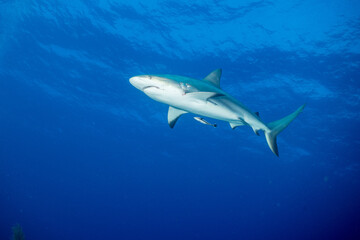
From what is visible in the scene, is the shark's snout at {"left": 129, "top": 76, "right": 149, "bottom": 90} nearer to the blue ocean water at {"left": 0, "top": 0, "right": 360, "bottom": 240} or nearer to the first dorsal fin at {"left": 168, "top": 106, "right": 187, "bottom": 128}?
the first dorsal fin at {"left": 168, "top": 106, "right": 187, "bottom": 128}

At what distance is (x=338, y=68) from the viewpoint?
508 inches

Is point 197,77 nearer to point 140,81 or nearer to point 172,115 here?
point 172,115

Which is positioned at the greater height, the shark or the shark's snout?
the shark

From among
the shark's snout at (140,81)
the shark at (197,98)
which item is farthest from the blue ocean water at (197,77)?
the shark's snout at (140,81)

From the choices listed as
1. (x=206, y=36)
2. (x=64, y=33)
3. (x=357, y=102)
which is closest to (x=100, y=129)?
(x=64, y=33)

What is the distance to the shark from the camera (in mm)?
3465

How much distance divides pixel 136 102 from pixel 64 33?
9.34m

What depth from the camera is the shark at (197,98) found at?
11.4ft

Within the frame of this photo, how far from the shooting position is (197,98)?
3.72 meters

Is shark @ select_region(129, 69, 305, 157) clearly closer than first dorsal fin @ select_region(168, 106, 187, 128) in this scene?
Yes

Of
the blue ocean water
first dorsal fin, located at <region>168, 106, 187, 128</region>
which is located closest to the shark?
first dorsal fin, located at <region>168, 106, 187, 128</region>

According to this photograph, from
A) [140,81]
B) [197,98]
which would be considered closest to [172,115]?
[197,98]

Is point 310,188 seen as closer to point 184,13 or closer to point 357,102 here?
point 357,102

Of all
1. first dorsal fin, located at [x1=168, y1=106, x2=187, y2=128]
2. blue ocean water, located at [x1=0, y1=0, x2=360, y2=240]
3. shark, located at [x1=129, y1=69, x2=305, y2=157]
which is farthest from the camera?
blue ocean water, located at [x1=0, y1=0, x2=360, y2=240]
